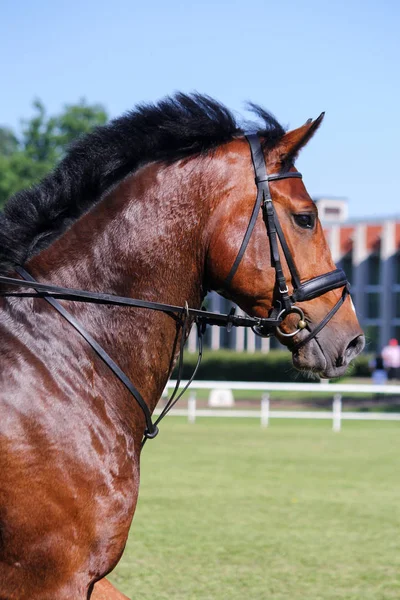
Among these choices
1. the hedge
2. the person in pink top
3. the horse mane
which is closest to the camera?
the horse mane

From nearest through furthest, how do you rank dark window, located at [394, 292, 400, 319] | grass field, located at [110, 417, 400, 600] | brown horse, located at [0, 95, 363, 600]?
brown horse, located at [0, 95, 363, 600]
grass field, located at [110, 417, 400, 600]
dark window, located at [394, 292, 400, 319]

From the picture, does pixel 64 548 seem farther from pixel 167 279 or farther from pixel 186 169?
pixel 186 169

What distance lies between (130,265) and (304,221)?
0.76m

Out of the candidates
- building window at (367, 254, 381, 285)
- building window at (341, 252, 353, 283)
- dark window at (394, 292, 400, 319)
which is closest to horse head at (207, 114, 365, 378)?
dark window at (394, 292, 400, 319)

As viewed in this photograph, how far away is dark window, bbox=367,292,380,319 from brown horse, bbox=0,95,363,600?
44.4m

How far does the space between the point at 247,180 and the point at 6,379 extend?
1.29 m

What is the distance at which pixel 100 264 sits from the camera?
3629 mm

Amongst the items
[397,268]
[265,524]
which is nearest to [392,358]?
[397,268]

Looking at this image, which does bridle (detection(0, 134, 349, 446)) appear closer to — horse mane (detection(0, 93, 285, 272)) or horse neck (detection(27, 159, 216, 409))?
horse neck (detection(27, 159, 216, 409))

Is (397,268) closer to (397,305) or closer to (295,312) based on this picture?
(397,305)

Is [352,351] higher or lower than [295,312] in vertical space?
lower

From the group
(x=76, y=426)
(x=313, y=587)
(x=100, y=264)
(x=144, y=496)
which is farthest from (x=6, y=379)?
(x=144, y=496)

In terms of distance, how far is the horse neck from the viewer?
3.60m

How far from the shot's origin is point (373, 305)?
47.9 m
